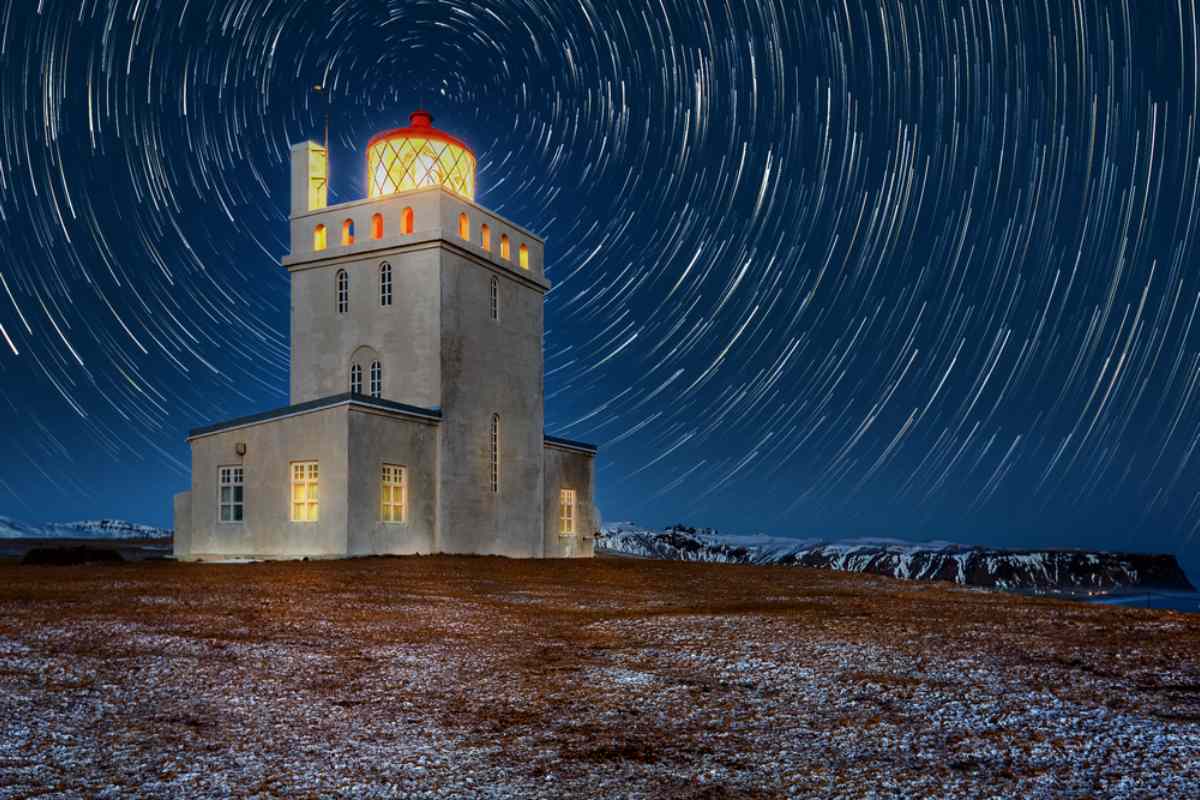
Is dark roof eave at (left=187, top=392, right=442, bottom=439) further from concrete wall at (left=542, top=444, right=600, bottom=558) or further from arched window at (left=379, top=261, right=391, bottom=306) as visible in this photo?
concrete wall at (left=542, top=444, right=600, bottom=558)

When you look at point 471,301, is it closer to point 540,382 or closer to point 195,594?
point 540,382

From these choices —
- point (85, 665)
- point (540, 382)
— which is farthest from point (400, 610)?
point (540, 382)

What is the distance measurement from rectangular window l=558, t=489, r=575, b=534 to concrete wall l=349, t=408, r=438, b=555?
6.09 m

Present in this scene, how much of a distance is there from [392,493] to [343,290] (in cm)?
602

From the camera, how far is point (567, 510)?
1134 inches

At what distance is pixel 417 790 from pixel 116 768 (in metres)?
1.30

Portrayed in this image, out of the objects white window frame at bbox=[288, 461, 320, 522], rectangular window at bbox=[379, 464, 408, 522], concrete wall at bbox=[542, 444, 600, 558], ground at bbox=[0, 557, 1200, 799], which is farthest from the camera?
concrete wall at bbox=[542, 444, 600, 558]

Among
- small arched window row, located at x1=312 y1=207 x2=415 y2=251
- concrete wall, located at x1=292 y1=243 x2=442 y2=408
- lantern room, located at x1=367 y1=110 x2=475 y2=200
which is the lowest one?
concrete wall, located at x1=292 y1=243 x2=442 y2=408

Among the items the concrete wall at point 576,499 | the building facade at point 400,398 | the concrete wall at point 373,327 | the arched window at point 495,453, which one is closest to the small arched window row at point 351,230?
the building facade at point 400,398

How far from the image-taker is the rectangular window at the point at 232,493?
21438 mm

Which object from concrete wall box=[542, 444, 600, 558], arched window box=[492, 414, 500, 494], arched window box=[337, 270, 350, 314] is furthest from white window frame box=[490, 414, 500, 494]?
arched window box=[337, 270, 350, 314]

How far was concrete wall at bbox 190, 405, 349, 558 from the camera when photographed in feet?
66.1

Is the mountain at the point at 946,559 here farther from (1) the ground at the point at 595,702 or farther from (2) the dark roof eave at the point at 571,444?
(1) the ground at the point at 595,702

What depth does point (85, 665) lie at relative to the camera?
6121 mm
